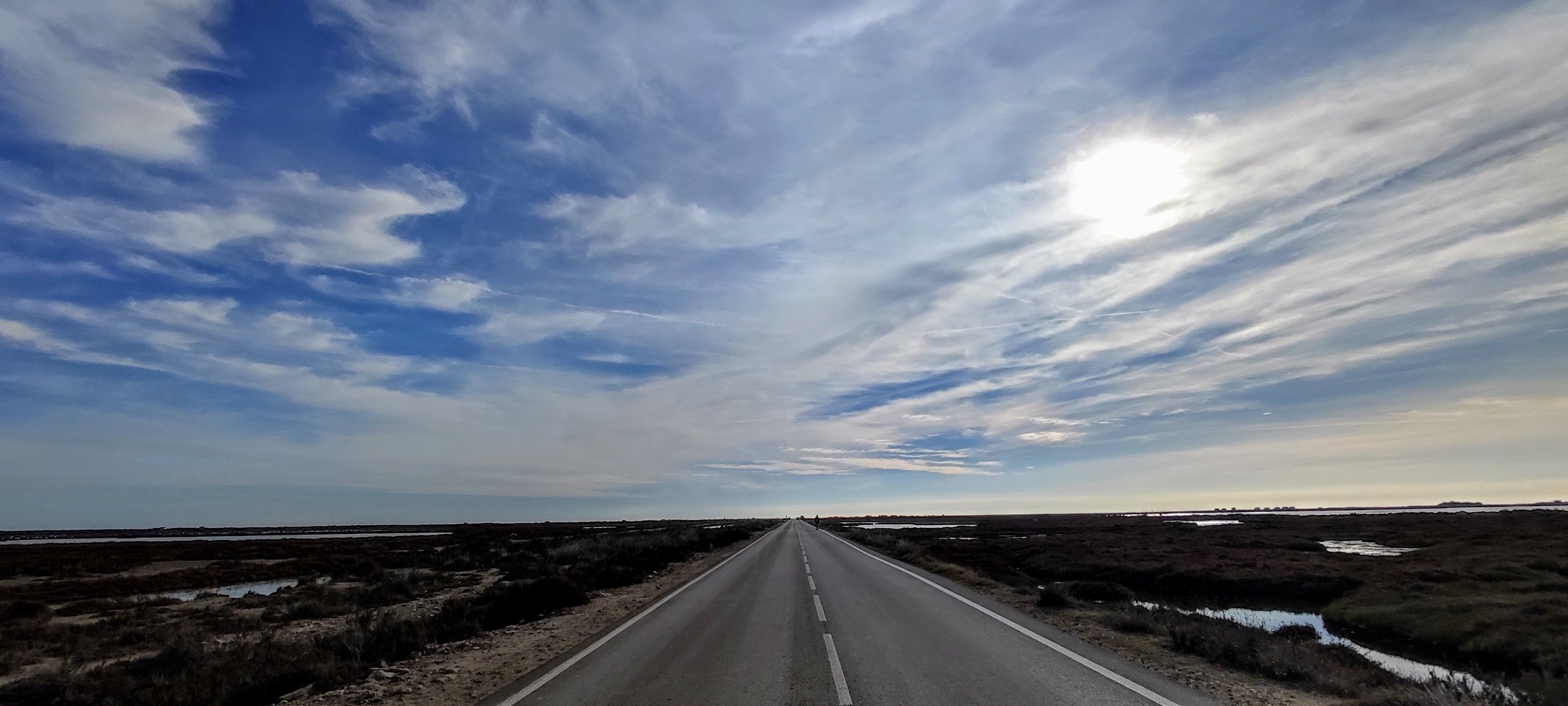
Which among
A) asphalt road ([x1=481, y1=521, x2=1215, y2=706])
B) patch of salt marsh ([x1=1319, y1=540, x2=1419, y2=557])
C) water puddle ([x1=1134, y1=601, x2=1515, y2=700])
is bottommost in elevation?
patch of salt marsh ([x1=1319, y1=540, x2=1419, y2=557])

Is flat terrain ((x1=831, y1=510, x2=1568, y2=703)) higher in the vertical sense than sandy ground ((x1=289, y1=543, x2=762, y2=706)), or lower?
lower

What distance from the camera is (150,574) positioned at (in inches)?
1521

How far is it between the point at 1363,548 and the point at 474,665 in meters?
55.6

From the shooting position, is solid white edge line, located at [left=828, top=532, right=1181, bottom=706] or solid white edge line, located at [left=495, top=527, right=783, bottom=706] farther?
solid white edge line, located at [left=495, top=527, right=783, bottom=706]

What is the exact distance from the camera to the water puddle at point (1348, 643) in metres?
9.61

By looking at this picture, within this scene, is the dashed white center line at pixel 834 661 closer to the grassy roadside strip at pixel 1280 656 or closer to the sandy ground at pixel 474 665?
the sandy ground at pixel 474 665

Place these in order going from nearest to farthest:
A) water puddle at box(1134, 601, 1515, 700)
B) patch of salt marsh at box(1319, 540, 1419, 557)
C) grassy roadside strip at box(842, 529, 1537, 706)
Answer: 1. grassy roadside strip at box(842, 529, 1537, 706)
2. water puddle at box(1134, 601, 1515, 700)
3. patch of salt marsh at box(1319, 540, 1419, 557)

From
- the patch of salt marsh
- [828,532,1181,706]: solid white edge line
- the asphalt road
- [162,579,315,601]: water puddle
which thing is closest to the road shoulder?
the asphalt road

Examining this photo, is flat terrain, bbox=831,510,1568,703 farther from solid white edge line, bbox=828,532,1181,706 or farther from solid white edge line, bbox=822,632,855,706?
solid white edge line, bbox=822,632,855,706

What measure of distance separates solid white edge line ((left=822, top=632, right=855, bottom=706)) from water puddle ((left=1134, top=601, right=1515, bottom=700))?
23.2 feet

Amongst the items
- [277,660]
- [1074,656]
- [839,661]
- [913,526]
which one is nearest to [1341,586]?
[1074,656]

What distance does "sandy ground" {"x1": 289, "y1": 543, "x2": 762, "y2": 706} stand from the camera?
8508 millimetres

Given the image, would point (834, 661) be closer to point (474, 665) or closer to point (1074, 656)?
point (1074, 656)

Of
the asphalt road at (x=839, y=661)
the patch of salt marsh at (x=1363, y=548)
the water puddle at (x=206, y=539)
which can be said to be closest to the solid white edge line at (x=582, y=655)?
the asphalt road at (x=839, y=661)
